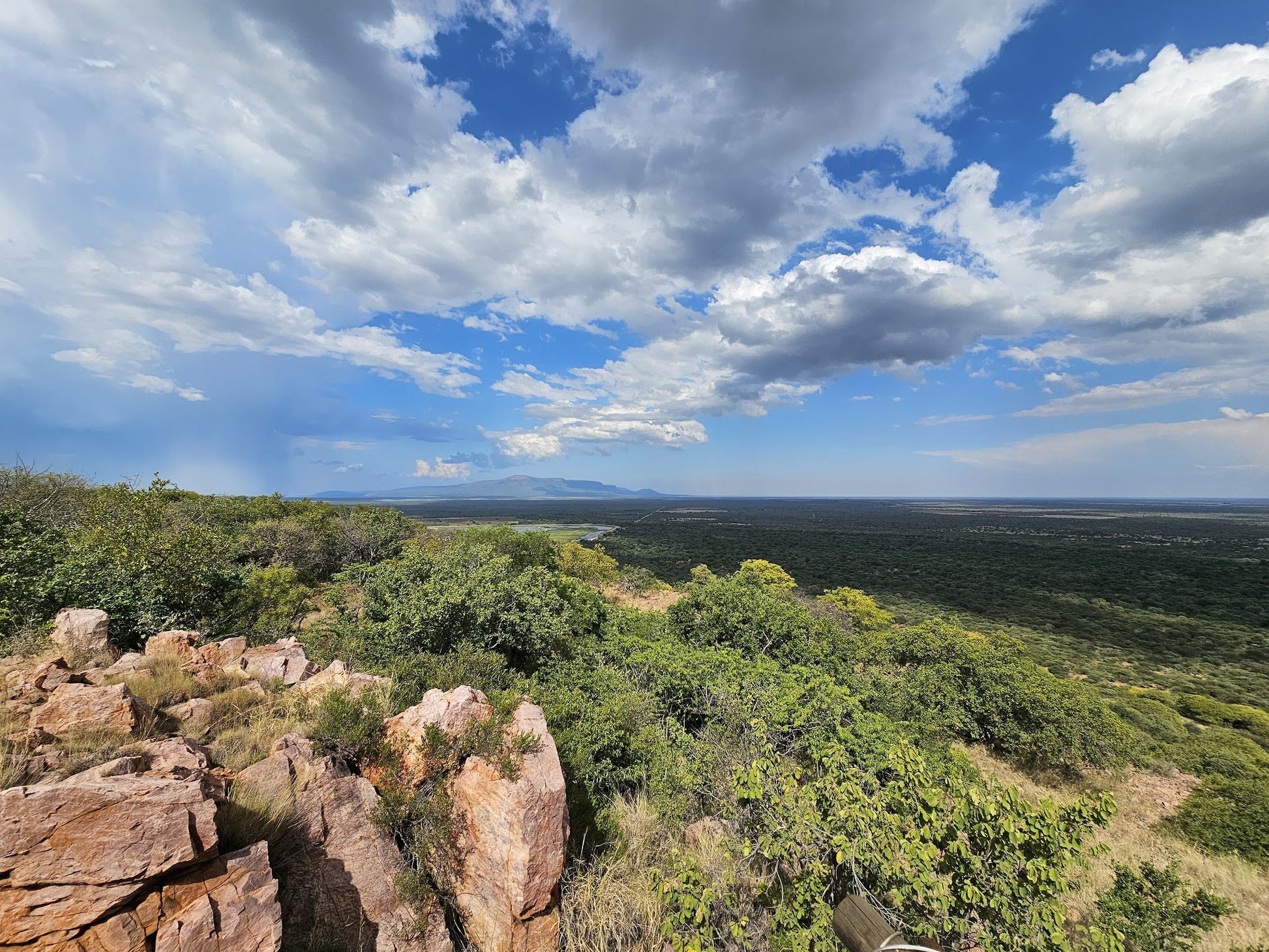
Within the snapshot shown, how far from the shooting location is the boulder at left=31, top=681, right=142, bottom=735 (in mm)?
5633

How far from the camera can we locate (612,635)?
1533 centimetres

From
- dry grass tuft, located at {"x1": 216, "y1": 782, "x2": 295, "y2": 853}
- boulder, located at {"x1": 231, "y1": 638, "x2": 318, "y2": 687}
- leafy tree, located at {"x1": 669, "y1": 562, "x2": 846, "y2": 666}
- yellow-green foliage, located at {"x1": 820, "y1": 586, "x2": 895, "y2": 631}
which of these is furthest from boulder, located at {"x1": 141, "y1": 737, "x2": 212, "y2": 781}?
yellow-green foliage, located at {"x1": 820, "y1": 586, "x2": 895, "y2": 631}

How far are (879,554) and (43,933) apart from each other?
368 feet

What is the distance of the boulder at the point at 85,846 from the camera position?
12.5 ft

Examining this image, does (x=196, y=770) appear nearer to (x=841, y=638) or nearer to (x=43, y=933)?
(x=43, y=933)

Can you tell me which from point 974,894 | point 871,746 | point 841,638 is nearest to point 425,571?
point 871,746

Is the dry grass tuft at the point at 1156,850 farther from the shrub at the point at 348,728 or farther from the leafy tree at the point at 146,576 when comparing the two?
the leafy tree at the point at 146,576

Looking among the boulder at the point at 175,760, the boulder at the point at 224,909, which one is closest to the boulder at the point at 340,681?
the boulder at the point at 175,760

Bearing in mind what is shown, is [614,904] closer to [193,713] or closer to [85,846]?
[85,846]

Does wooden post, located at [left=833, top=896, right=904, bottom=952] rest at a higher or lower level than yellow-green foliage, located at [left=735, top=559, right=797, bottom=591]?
→ higher

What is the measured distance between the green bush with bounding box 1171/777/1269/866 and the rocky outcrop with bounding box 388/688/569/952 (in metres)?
18.1

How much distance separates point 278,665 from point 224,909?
5.86m

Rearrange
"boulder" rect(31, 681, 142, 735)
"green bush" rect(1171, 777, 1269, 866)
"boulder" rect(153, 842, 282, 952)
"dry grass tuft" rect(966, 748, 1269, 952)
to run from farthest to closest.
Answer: "green bush" rect(1171, 777, 1269, 866), "dry grass tuft" rect(966, 748, 1269, 952), "boulder" rect(31, 681, 142, 735), "boulder" rect(153, 842, 282, 952)

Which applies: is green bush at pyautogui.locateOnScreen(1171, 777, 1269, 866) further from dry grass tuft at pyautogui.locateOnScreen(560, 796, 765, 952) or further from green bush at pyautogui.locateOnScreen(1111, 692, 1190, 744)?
dry grass tuft at pyautogui.locateOnScreen(560, 796, 765, 952)
